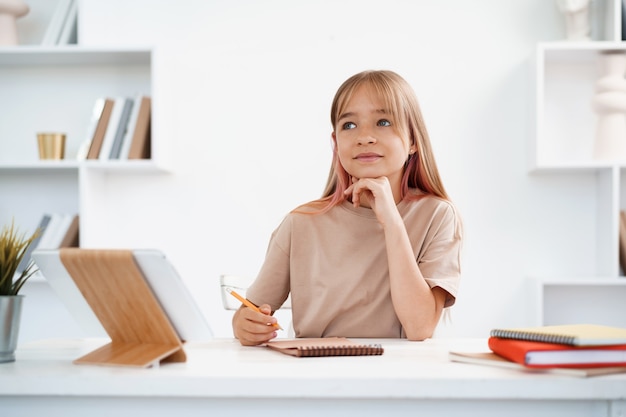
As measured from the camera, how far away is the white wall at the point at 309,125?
320 cm

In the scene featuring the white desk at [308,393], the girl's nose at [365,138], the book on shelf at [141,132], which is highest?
the book on shelf at [141,132]

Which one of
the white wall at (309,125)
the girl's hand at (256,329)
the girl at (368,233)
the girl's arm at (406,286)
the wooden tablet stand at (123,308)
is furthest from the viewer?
the white wall at (309,125)

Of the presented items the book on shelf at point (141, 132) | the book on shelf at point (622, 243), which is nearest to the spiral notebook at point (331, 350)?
the book on shelf at point (141, 132)

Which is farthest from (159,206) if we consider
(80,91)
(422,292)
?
(422,292)

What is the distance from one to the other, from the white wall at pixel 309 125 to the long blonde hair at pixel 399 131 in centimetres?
131

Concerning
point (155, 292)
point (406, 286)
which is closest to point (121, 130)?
point (406, 286)

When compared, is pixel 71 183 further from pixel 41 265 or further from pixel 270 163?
pixel 41 265

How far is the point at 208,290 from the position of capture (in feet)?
10.7

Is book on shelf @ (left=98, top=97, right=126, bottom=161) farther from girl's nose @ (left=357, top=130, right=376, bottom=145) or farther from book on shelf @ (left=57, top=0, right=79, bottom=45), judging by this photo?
girl's nose @ (left=357, top=130, right=376, bottom=145)

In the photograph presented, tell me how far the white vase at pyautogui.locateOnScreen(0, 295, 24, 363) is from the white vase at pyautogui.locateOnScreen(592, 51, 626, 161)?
7.98ft

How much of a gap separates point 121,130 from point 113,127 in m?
0.03

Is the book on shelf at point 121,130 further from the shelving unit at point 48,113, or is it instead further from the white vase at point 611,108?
the white vase at point 611,108

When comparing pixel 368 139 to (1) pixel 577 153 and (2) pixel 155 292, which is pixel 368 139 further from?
(1) pixel 577 153

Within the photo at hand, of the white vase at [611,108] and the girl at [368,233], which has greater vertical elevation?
the white vase at [611,108]
